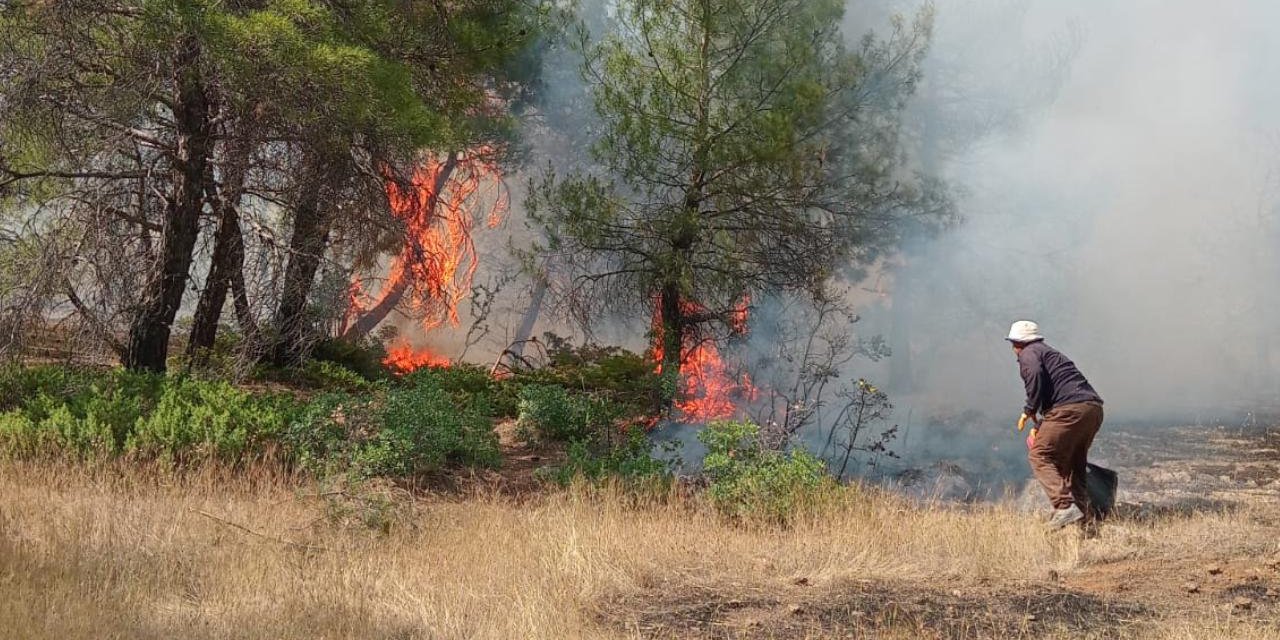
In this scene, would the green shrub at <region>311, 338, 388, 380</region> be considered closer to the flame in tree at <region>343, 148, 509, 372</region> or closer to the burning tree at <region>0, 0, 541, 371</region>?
the flame in tree at <region>343, 148, 509, 372</region>

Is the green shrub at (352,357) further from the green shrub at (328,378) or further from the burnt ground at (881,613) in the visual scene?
the burnt ground at (881,613)

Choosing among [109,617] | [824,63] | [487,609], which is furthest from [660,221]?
[109,617]

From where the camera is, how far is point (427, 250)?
44.2ft

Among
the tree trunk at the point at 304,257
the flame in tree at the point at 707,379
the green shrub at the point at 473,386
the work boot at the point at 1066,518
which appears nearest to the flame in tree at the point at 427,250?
the tree trunk at the point at 304,257

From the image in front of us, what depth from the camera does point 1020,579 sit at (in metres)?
6.80

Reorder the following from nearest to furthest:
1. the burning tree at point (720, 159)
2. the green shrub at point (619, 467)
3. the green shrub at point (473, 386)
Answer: the green shrub at point (619, 467)
the burning tree at point (720, 159)
the green shrub at point (473, 386)

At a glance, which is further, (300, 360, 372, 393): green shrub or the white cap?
(300, 360, 372, 393): green shrub

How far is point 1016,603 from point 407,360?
1269 centimetres

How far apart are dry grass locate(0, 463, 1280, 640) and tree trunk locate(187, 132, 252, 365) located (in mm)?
3802

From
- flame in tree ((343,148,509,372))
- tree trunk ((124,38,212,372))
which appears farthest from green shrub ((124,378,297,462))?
flame in tree ((343,148,509,372))

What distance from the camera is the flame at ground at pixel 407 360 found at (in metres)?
16.0

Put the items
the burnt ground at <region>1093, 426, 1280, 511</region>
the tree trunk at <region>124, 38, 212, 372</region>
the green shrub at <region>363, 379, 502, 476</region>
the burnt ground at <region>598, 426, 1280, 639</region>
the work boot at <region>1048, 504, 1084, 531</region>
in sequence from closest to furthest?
1. the burnt ground at <region>598, 426, 1280, 639</region>
2. the work boot at <region>1048, 504, 1084, 531</region>
3. the green shrub at <region>363, 379, 502, 476</region>
4. the burnt ground at <region>1093, 426, 1280, 511</region>
5. the tree trunk at <region>124, 38, 212, 372</region>

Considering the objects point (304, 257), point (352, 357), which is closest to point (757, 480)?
point (304, 257)

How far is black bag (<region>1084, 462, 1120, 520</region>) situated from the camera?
8422mm
